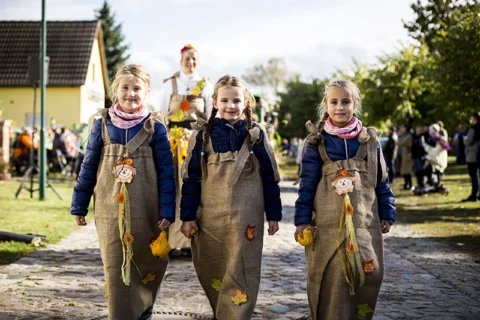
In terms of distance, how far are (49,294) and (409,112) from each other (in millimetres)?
35234

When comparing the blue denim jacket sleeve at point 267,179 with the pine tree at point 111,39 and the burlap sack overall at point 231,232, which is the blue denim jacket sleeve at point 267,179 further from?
the pine tree at point 111,39

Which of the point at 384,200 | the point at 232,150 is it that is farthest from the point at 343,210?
the point at 232,150

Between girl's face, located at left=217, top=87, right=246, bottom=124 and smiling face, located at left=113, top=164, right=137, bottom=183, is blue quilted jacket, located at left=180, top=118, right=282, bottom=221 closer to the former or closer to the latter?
girl's face, located at left=217, top=87, right=246, bottom=124

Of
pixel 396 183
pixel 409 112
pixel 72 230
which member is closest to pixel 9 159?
pixel 396 183

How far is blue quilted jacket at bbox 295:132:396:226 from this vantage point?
4.82 m

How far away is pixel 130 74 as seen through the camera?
5.05 m

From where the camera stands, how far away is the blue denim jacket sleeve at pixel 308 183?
189 inches

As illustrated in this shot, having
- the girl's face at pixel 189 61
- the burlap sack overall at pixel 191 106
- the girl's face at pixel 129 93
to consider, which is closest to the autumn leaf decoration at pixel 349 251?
the girl's face at pixel 129 93

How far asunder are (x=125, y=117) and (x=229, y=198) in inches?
35.3

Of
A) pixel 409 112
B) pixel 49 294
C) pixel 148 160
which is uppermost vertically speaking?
pixel 409 112

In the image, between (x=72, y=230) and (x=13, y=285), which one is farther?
(x=72, y=230)

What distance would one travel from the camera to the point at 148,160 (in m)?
5.00

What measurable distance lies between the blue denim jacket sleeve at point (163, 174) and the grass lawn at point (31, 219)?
4.03 meters

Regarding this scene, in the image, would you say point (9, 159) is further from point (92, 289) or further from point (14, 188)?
point (92, 289)
